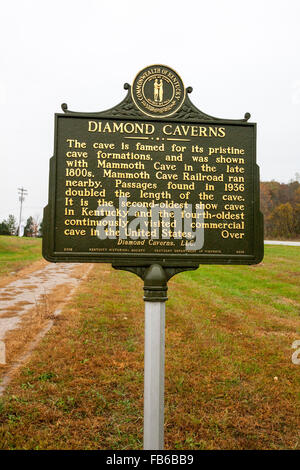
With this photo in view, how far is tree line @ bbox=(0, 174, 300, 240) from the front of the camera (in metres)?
50.0

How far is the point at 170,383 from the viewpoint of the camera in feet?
15.5

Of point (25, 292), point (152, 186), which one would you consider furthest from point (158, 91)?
point (25, 292)

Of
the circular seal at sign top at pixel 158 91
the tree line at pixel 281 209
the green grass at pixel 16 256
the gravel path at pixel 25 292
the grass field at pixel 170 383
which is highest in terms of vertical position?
the tree line at pixel 281 209

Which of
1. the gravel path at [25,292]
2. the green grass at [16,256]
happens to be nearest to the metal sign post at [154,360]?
the gravel path at [25,292]

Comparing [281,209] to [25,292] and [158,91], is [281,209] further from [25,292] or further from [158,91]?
[158,91]

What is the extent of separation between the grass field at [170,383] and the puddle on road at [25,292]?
1.15 m

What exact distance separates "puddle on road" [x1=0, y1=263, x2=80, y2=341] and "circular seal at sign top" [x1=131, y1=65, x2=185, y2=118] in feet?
17.2

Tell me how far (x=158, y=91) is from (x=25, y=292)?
941 centimetres

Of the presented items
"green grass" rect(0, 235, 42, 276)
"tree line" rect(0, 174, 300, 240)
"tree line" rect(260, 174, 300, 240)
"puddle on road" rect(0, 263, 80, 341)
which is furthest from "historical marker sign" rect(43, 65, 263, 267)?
"tree line" rect(260, 174, 300, 240)

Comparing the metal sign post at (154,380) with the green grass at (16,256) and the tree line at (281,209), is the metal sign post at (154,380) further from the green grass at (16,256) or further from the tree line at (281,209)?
the tree line at (281,209)

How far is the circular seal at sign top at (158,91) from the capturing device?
3410 mm

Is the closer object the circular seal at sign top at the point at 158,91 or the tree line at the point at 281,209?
the circular seal at sign top at the point at 158,91

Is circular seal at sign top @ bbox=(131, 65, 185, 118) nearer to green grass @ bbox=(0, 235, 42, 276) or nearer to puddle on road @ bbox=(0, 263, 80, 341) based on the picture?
puddle on road @ bbox=(0, 263, 80, 341)

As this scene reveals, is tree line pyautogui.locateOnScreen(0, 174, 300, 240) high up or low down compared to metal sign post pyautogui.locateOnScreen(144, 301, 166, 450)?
up
